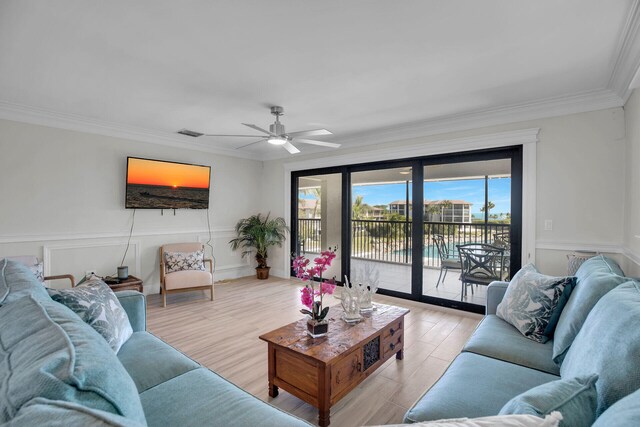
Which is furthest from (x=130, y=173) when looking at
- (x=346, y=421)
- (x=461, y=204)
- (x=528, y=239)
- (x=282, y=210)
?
(x=528, y=239)

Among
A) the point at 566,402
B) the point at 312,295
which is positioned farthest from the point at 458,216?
the point at 566,402

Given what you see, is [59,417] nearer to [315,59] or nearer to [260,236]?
[315,59]

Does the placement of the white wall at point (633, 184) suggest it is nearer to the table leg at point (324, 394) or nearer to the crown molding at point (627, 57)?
the crown molding at point (627, 57)

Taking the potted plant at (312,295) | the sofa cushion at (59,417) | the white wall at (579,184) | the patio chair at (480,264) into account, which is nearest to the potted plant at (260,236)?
the patio chair at (480,264)

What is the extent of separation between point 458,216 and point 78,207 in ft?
16.4

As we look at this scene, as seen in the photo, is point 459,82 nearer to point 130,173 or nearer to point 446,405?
point 446,405

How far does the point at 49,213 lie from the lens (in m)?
3.85

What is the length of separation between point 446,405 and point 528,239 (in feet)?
9.17

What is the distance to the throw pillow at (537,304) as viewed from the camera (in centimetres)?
194

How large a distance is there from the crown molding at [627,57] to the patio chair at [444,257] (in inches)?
87.8

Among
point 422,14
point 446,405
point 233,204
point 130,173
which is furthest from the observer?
point 233,204

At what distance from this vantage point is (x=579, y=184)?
3135 mm

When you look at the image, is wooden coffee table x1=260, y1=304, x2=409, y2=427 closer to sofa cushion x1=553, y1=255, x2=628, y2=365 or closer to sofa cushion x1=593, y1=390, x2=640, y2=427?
sofa cushion x1=553, y1=255, x2=628, y2=365

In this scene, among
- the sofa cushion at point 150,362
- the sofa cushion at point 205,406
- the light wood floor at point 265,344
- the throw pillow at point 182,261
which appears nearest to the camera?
the sofa cushion at point 205,406
